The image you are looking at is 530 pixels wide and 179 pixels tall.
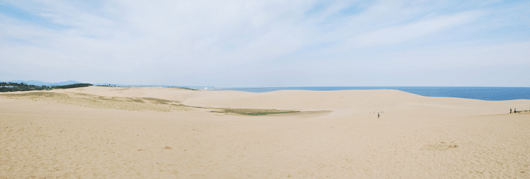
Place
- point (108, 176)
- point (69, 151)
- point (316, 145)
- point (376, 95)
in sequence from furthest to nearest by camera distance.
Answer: point (376, 95)
point (316, 145)
point (69, 151)
point (108, 176)

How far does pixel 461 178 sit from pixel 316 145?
20.1 ft

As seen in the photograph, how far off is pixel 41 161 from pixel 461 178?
1373cm

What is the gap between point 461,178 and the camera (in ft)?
24.9

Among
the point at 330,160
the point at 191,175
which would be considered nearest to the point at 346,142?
the point at 330,160

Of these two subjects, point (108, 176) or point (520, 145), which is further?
point (520, 145)

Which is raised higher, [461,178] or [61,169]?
A: [61,169]

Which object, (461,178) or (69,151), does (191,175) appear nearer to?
(69,151)

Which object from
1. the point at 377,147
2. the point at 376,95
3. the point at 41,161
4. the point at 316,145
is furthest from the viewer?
the point at 376,95

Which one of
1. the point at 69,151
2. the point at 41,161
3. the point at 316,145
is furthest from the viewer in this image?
the point at 316,145

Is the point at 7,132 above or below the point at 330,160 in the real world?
above

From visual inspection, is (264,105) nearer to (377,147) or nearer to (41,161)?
(377,147)

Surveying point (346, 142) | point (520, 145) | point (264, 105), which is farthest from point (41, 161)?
point (264, 105)

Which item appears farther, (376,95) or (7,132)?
(376,95)

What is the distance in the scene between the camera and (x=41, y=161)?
24.7ft
